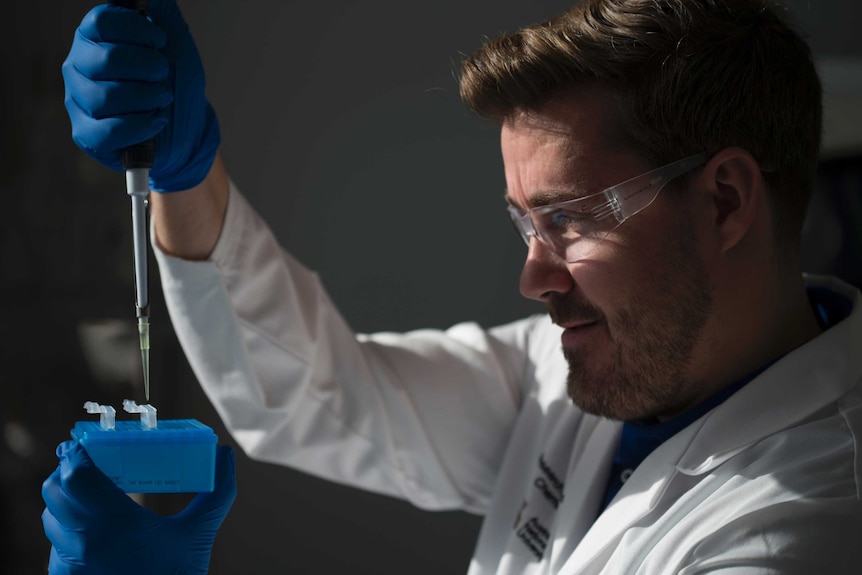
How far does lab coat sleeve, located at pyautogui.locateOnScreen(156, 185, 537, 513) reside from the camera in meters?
1.49

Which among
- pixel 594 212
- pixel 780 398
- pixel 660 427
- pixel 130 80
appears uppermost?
pixel 130 80

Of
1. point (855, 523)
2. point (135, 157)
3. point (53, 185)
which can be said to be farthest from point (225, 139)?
point (855, 523)

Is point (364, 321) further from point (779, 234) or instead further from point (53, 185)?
point (779, 234)

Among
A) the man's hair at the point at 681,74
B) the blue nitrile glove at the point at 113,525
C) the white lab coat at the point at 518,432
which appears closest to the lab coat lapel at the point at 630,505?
the white lab coat at the point at 518,432

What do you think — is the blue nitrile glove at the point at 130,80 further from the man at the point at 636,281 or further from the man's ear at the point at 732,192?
the man's ear at the point at 732,192

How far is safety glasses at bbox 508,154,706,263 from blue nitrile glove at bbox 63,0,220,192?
1.80ft

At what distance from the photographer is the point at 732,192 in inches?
52.4

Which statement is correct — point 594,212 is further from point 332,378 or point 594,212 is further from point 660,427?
point 332,378

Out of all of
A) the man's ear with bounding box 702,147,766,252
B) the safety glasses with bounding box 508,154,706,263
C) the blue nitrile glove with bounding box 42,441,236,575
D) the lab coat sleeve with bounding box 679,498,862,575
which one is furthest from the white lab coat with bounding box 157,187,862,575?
the blue nitrile glove with bounding box 42,441,236,575

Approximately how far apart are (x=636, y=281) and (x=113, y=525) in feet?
2.63

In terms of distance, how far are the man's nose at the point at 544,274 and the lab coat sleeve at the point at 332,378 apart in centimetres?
42

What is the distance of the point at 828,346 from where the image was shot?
1.30 metres

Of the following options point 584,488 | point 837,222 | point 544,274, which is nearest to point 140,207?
point 544,274

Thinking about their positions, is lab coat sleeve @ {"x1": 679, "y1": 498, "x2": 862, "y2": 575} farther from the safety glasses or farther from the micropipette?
the micropipette
